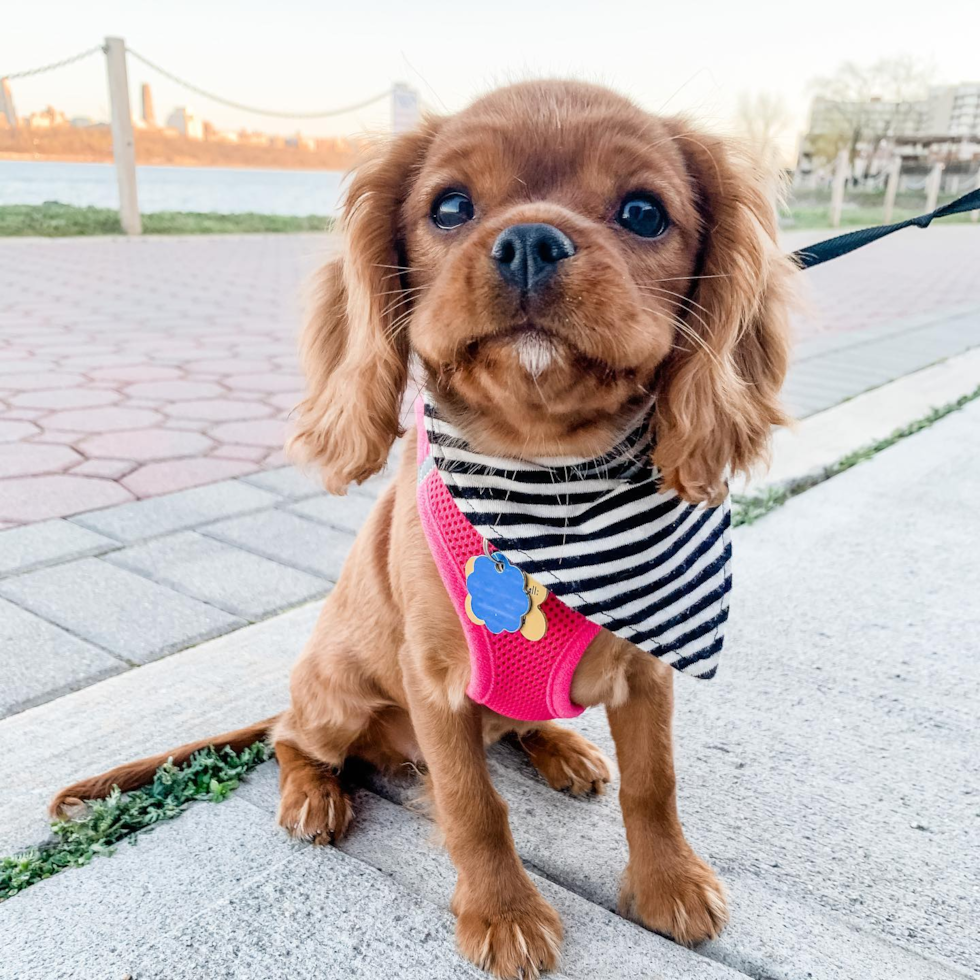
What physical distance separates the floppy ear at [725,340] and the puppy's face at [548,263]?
4cm

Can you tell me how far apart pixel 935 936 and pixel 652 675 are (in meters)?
0.62

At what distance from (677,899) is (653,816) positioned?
148 millimetres

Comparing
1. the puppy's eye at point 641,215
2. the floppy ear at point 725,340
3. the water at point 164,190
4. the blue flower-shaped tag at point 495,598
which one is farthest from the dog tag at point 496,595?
the water at point 164,190

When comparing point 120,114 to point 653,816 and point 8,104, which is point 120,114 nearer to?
point 8,104

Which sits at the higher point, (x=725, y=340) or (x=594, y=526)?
(x=725, y=340)

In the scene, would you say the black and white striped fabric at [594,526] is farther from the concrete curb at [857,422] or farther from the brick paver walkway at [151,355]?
the concrete curb at [857,422]

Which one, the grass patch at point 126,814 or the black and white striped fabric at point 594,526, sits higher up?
the black and white striped fabric at point 594,526

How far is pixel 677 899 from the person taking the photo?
1.60 metres

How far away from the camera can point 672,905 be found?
159 cm

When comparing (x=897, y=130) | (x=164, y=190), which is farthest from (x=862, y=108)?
(x=164, y=190)

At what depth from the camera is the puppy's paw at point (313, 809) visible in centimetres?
174

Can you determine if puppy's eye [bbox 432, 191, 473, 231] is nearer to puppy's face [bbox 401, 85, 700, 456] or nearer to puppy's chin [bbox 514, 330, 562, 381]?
puppy's face [bbox 401, 85, 700, 456]

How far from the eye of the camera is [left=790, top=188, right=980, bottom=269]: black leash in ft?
6.48

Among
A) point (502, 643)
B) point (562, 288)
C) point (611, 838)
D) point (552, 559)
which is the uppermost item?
point (562, 288)
